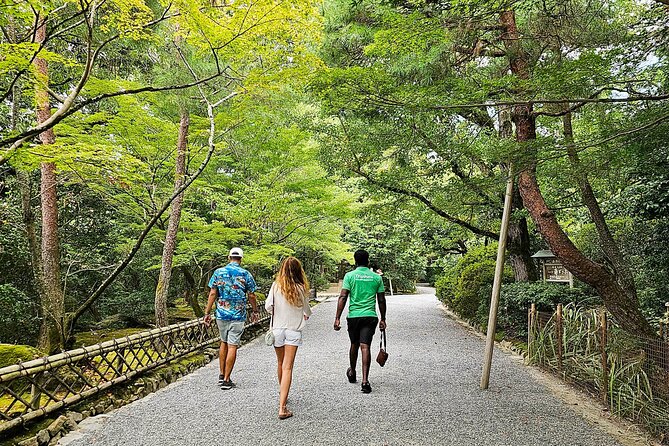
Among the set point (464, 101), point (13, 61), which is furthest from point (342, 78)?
point (13, 61)

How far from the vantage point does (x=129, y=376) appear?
4.67 meters

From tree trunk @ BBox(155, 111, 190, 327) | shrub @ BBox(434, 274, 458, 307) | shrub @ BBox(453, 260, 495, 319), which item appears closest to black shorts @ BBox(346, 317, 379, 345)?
tree trunk @ BBox(155, 111, 190, 327)

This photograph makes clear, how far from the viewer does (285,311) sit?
3967mm

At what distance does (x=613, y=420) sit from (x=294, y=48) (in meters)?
5.92

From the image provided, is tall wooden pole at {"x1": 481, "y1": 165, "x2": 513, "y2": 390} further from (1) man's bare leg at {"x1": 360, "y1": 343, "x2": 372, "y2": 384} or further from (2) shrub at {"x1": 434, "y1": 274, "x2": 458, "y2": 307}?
(2) shrub at {"x1": 434, "y1": 274, "x2": 458, "y2": 307}

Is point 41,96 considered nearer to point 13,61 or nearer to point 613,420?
point 13,61

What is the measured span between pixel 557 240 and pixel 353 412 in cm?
353

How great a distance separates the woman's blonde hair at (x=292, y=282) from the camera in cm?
396

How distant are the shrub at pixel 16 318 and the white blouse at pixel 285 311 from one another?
6480 millimetres

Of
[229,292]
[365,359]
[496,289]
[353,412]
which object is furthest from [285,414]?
[496,289]

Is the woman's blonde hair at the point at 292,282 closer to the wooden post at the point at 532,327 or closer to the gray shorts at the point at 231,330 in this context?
the gray shorts at the point at 231,330

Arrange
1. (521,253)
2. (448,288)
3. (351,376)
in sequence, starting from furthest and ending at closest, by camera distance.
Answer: (448,288), (521,253), (351,376)

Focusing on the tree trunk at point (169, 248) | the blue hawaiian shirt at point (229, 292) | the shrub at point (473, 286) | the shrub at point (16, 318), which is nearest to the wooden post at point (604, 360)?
the blue hawaiian shirt at point (229, 292)

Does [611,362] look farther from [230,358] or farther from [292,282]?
[230,358]
